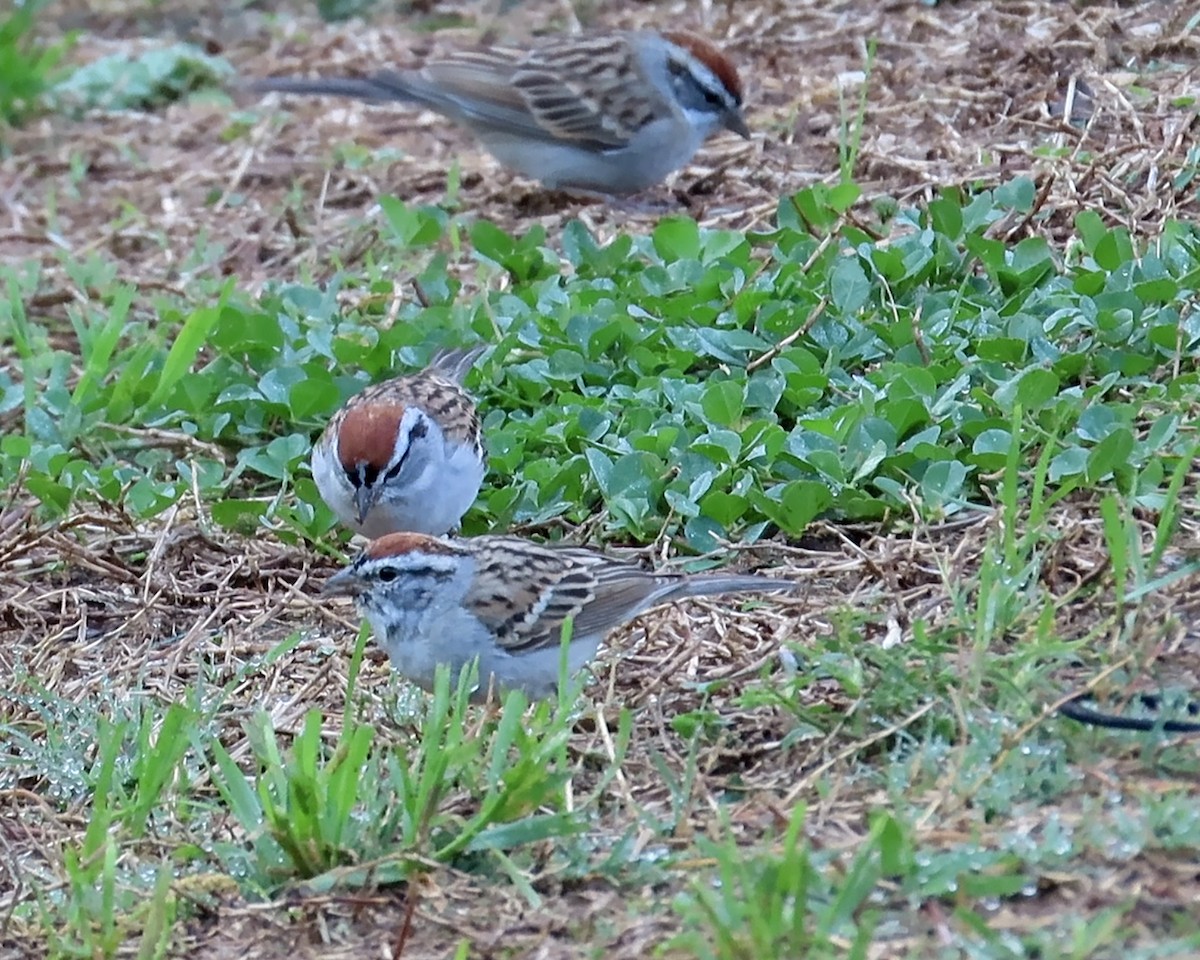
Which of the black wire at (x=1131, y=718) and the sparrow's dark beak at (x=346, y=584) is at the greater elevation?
the black wire at (x=1131, y=718)

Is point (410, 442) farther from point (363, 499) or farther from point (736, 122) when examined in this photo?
point (736, 122)

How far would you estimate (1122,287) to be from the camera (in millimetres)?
5645

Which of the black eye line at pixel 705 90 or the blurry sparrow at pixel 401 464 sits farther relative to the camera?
the black eye line at pixel 705 90

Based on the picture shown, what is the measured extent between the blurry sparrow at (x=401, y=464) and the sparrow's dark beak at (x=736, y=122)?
2828 millimetres

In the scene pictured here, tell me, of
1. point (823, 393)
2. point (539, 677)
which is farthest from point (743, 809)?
point (823, 393)

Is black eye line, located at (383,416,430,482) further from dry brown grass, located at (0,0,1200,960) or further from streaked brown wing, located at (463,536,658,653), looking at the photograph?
streaked brown wing, located at (463,536,658,653)

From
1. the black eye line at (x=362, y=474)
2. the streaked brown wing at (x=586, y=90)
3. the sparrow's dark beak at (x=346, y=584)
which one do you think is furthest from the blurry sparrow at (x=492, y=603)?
the streaked brown wing at (x=586, y=90)

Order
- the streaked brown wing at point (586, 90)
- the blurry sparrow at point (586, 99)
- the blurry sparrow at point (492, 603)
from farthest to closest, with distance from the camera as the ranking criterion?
1. the streaked brown wing at point (586, 90)
2. the blurry sparrow at point (586, 99)
3. the blurry sparrow at point (492, 603)

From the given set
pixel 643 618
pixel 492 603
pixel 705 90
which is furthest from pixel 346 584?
pixel 705 90

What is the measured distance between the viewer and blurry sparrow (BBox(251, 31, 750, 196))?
789 centimetres

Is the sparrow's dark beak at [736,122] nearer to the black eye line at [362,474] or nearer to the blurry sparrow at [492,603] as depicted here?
the black eye line at [362,474]

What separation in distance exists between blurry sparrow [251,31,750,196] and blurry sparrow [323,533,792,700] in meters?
3.65

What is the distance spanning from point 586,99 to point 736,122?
879 mm

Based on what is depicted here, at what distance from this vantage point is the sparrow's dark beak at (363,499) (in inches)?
207
